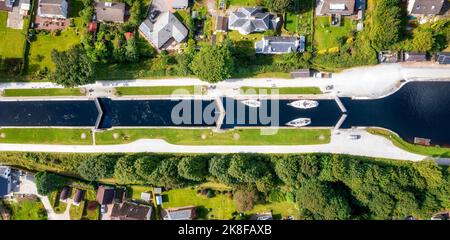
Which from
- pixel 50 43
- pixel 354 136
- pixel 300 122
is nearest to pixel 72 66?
pixel 50 43

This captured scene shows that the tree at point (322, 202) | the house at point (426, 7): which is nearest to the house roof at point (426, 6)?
the house at point (426, 7)

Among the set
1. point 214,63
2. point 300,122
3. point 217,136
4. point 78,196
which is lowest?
point 78,196

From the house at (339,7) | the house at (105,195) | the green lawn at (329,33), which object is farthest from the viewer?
the house at (105,195)

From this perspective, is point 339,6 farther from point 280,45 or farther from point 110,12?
point 110,12

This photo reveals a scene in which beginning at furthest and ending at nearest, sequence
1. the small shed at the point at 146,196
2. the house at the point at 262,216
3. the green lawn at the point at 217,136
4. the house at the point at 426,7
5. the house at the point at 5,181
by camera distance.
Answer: the house at the point at 5,181, the small shed at the point at 146,196, the green lawn at the point at 217,136, the house at the point at 262,216, the house at the point at 426,7

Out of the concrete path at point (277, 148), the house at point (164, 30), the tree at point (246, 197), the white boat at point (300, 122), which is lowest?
the tree at point (246, 197)

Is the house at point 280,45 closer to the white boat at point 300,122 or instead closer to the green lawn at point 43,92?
the white boat at point 300,122
